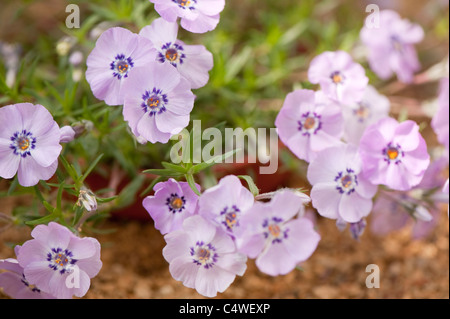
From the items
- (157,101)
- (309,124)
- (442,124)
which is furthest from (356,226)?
(157,101)

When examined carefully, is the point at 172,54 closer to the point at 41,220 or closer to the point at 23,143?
the point at 23,143

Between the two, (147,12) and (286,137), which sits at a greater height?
(147,12)

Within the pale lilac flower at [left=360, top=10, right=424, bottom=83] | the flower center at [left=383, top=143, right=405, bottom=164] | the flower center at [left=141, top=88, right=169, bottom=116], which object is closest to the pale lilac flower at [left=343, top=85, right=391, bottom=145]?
the flower center at [left=383, top=143, right=405, bottom=164]

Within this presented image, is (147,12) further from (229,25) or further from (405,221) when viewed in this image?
(405,221)

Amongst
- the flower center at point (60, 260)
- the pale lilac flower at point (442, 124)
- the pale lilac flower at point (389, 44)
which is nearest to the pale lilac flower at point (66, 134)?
the flower center at point (60, 260)

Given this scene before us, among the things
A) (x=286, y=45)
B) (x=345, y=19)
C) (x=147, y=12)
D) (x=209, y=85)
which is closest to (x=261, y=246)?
(x=209, y=85)

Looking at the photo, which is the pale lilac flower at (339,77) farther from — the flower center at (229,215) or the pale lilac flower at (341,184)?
the flower center at (229,215)

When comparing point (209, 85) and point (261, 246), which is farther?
point (209, 85)

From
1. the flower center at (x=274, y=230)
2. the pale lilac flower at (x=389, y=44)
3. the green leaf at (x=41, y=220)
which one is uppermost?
the pale lilac flower at (x=389, y=44)
